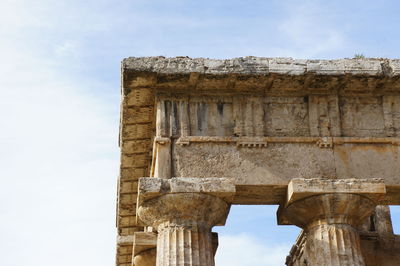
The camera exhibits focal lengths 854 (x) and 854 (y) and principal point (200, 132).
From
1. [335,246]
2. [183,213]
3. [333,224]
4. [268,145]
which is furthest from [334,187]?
[183,213]

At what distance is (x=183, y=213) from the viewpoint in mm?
16188

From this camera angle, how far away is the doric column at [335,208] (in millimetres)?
16312

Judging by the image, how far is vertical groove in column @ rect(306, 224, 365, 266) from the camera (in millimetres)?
16203

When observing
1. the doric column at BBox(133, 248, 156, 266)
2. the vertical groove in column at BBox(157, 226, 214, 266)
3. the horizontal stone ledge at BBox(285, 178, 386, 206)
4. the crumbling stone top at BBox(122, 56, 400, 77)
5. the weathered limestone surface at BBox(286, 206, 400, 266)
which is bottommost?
the vertical groove in column at BBox(157, 226, 214, 266)

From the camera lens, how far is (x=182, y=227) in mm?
16156

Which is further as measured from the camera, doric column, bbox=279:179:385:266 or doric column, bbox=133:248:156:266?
doric column, bbox=133:248:156:266

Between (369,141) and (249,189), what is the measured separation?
265 centimetres

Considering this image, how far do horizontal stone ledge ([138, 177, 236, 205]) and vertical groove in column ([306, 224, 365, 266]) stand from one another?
192 cm

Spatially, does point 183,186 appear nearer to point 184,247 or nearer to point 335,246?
point 184,247

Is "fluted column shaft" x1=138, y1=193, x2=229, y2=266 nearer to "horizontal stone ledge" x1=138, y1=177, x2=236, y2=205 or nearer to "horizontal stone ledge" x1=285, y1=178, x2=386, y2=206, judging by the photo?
"horizontal stone ledge" x1=138, y1=177, x2=236, y2=205

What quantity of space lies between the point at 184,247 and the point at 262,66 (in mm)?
3971

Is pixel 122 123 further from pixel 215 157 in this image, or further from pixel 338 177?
pixel 338 177

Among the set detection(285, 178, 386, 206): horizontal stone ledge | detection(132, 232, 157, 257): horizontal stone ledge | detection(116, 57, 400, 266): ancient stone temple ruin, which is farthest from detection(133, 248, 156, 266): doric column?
detection(285, 178, 386, 206): horizontal stone ledge

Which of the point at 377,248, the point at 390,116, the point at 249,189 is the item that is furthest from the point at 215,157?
the point at 377,248
